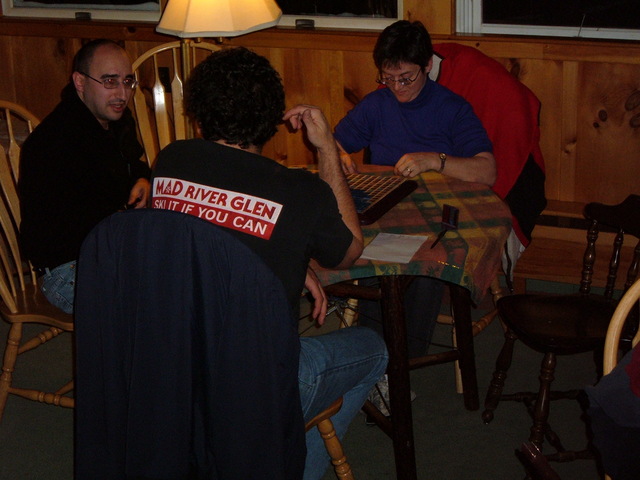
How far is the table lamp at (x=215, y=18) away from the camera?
9.39ft

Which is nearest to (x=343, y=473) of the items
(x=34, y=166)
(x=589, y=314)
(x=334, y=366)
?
(x=334, y=366)

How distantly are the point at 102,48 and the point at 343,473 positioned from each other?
147 centimetres

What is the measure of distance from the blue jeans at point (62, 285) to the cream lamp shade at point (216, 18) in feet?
3.21

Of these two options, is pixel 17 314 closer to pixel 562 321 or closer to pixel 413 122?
pixel 413 122

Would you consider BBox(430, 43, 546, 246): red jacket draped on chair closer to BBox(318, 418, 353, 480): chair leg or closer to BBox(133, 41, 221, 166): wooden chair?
BBox(133, 41, 221, 166): wooden chair

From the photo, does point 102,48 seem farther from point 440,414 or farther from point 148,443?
point 440,414

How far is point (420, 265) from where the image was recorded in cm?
191

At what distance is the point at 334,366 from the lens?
1.88 meters

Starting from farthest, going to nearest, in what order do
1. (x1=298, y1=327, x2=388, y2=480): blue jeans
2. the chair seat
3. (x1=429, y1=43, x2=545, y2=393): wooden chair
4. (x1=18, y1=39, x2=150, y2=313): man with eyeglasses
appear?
(x1=429, y1=43, x2=545, y2=393): wooden chair < (x1=18, y1=39, x2=150, y2=313): man with eyeglasses < the chair seat < (x1=298, y1=327, x2=388, y2=480): blue jeans

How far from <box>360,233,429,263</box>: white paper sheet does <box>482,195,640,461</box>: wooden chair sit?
0.48m

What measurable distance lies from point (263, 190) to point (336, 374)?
Answer: 523 mm

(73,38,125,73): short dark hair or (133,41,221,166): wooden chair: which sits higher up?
(73,38,125,73): short dark hair

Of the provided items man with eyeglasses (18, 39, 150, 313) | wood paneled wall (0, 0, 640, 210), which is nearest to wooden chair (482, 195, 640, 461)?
wood paneled wall (0, 0, 640, 210)

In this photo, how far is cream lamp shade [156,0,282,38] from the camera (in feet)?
9.39
